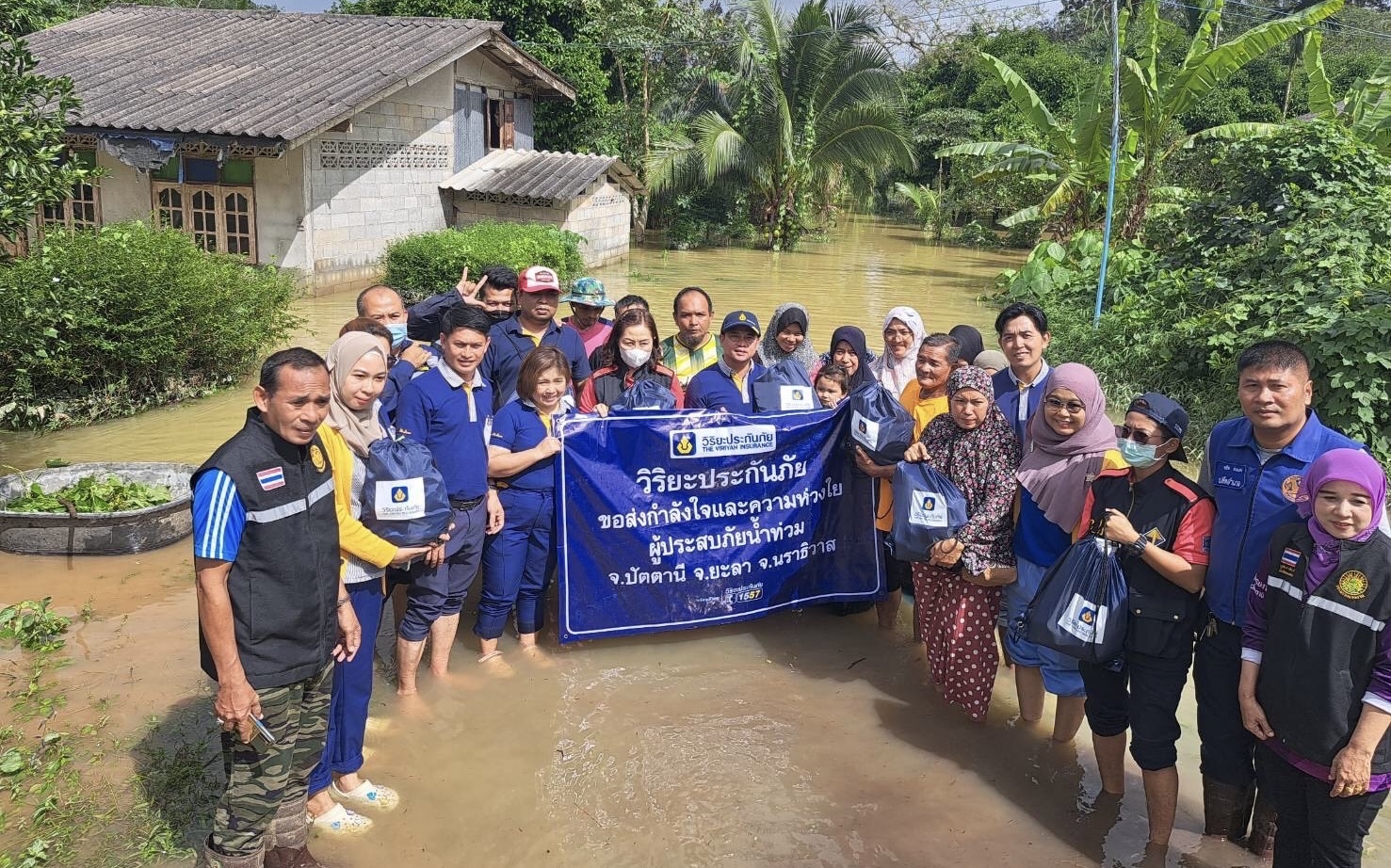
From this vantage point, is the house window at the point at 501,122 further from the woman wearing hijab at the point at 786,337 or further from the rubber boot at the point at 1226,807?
the rubber boot at the point at 1226,807

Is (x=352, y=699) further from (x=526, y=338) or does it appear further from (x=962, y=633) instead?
(x=962, y=633)

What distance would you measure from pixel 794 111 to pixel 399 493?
21.9 m

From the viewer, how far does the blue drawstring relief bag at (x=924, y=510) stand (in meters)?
4.22

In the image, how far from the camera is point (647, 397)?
16.5 feet

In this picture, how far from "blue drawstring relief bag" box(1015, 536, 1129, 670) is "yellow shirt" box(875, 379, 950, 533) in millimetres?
1165

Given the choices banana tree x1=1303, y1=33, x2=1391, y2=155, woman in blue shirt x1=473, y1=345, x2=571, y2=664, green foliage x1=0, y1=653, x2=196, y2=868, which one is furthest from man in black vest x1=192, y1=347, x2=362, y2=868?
banana tree x1=1303, y1=33, x2=1391, y2=155

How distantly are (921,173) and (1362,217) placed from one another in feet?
89.3

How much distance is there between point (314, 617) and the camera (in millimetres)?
3057

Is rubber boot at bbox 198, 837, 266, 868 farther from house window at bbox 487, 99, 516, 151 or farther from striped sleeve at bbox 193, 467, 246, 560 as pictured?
house window at bbox 487, 99, 516, 151

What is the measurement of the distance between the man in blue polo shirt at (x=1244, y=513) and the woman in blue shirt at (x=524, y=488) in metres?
2.79

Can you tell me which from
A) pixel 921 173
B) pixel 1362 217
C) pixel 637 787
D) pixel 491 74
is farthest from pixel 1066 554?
pixel 921 173

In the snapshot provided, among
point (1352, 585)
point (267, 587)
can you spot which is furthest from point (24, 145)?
point (1352, 585)

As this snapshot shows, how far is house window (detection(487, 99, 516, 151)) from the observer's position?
20703 mm

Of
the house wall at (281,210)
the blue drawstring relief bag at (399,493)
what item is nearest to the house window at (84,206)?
the house wall at (281,210)
